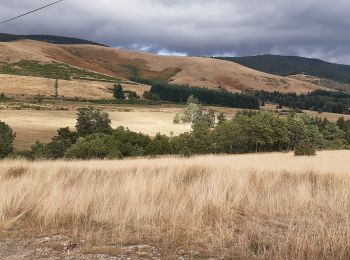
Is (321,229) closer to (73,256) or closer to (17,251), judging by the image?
(73,256)

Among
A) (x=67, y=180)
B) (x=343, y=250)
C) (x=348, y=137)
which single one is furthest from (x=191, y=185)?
(x=348, y=137)

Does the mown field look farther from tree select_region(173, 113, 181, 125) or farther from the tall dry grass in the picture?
the tall dry grass

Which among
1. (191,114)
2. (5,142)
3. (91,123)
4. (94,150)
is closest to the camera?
(94,150)

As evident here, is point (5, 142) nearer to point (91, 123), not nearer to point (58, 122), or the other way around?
point (91, 123)

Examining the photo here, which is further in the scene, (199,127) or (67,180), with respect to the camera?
(199,127)

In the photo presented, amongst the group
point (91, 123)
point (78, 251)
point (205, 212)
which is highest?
point (205, 212)

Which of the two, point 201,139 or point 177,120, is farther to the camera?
point 177,120

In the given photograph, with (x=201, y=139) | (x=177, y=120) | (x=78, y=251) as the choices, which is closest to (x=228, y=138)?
(x=201, y=139)

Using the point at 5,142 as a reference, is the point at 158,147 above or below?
above

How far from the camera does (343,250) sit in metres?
5.57

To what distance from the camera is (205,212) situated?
7641 mm

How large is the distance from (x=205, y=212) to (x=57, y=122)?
121 meters

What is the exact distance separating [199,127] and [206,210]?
74.7 metres

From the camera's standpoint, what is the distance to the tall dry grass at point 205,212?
6031mm
